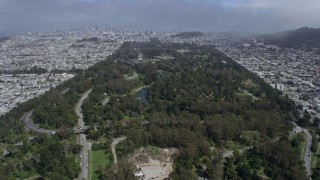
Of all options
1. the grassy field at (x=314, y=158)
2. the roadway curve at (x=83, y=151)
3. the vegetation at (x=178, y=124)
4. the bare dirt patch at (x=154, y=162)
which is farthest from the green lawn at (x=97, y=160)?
the grassy field at (x=314, y=158)

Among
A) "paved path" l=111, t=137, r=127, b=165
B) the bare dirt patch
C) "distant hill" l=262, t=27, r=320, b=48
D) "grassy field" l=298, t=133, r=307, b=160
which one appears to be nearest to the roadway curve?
"paved path" l=111, t=137, r=127, b=165

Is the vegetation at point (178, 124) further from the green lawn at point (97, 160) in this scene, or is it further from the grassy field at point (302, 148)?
the grassy field at point (302, 148)

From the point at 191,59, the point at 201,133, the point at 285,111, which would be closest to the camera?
the point at 201,133

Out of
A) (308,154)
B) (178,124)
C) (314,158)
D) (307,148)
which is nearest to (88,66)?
(178,124)

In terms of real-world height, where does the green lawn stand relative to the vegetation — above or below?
below

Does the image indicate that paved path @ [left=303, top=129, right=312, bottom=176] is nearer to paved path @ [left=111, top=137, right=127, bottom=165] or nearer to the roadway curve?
paved path @ [left=111, top=137, right=127, bottom=165]

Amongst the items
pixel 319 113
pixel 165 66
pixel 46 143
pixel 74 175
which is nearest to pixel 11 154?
pixel 46 143

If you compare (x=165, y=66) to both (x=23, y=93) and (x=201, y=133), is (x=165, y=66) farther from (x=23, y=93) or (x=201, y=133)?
(x=201, y=133)

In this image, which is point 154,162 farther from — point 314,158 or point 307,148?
point 307,148
